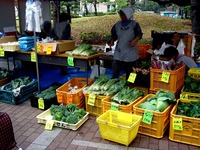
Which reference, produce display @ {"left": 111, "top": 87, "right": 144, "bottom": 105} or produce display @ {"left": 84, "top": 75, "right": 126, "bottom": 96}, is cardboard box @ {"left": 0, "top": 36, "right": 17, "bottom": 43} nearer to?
produce display @ {"left": 84, "top": 75, "right": 126, "bottom": 96}

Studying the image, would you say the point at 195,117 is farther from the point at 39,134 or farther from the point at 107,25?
the point at 107,25

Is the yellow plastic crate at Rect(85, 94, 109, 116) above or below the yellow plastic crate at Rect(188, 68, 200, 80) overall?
below

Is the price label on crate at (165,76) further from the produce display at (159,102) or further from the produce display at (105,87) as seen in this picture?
the produce display at (105,87)

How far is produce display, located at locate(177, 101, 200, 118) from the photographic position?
3671 mm

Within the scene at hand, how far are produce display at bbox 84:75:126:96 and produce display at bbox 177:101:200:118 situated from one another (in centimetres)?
125

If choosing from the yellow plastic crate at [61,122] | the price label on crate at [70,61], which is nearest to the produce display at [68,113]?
the yellow plastic crate at [61,122]

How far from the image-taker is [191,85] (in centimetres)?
451

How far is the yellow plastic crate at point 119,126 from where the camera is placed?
3564 mm

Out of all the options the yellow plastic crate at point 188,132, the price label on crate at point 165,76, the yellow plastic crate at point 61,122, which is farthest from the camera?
the price label on crate at point 165,76

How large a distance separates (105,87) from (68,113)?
87 cm

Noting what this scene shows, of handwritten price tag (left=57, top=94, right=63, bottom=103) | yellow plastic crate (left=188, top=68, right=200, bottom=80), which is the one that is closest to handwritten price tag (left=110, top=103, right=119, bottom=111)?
handwritten price tag (left=57, top=94, right=63, bottom=103)

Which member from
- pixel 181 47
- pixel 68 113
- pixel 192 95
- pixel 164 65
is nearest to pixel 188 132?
pixel 192 95

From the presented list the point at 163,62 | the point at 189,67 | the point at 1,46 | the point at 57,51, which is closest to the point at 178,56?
the point at 189,67

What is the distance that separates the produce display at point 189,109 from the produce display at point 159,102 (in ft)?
0.61
